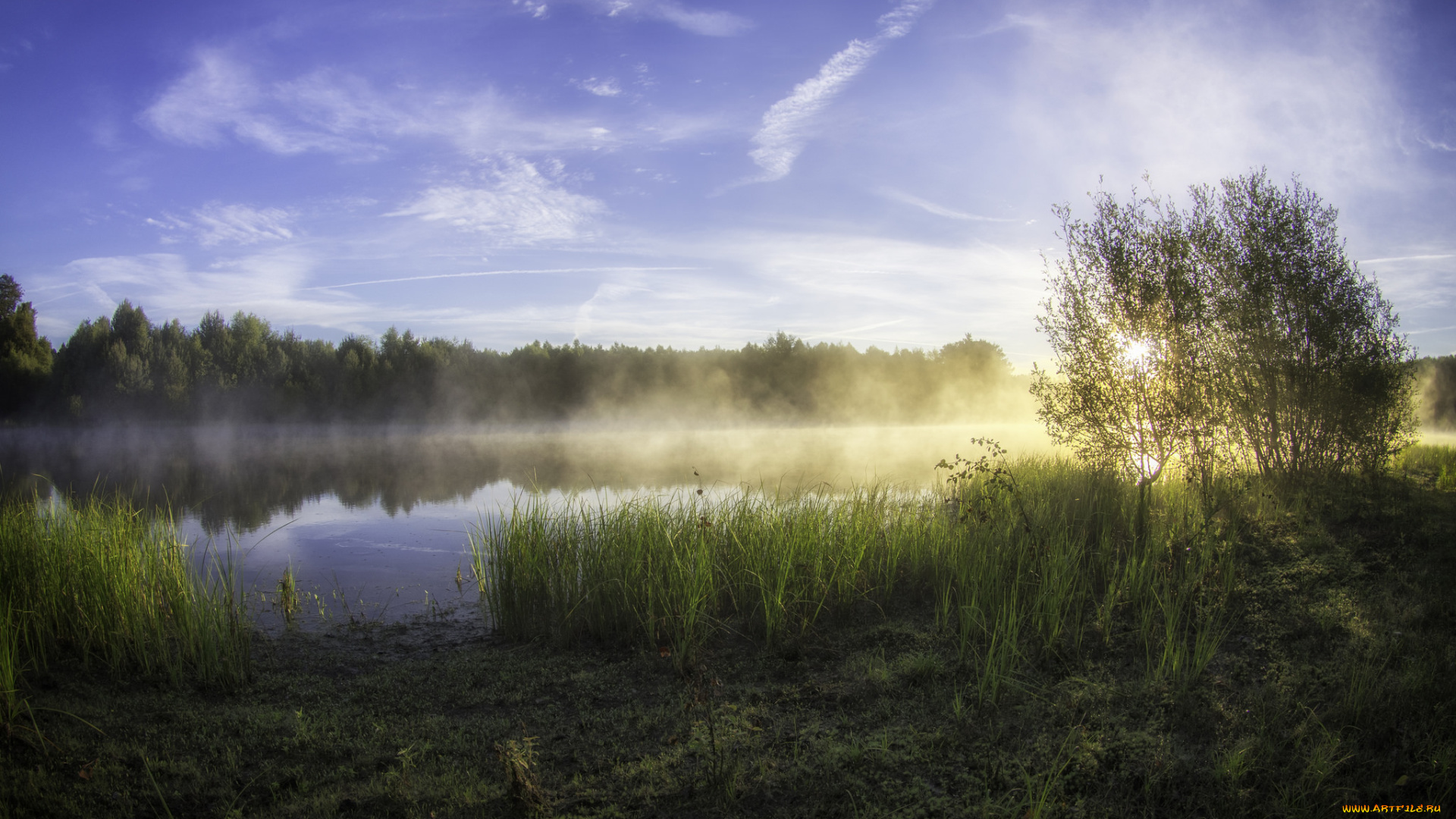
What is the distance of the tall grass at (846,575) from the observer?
4.33 m

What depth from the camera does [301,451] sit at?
2794 cm

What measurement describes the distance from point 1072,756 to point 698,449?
2214cm

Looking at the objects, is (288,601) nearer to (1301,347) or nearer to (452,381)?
(1301,347)

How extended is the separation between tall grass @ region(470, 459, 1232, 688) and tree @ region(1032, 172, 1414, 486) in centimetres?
249

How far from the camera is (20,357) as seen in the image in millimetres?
33906

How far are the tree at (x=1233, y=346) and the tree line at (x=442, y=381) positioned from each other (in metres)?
35.4

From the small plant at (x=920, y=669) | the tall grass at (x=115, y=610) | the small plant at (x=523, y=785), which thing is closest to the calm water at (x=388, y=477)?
the tall grass at (x=115, y=610)

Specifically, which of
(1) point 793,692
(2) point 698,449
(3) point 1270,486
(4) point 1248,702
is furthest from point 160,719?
(2) point 698,449

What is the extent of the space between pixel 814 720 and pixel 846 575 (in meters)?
1.78

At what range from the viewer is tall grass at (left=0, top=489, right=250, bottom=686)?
411cm

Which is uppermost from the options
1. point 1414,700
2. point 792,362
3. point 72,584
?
point 792,362

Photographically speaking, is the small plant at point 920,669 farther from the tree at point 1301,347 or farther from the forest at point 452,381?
the forest at point 452,381

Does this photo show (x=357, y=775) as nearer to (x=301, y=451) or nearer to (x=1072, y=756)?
(x=1072, y=756)

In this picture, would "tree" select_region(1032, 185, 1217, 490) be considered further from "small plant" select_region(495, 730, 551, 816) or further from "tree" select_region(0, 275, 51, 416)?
"tree" select_region(0, 275, 51, 416)
